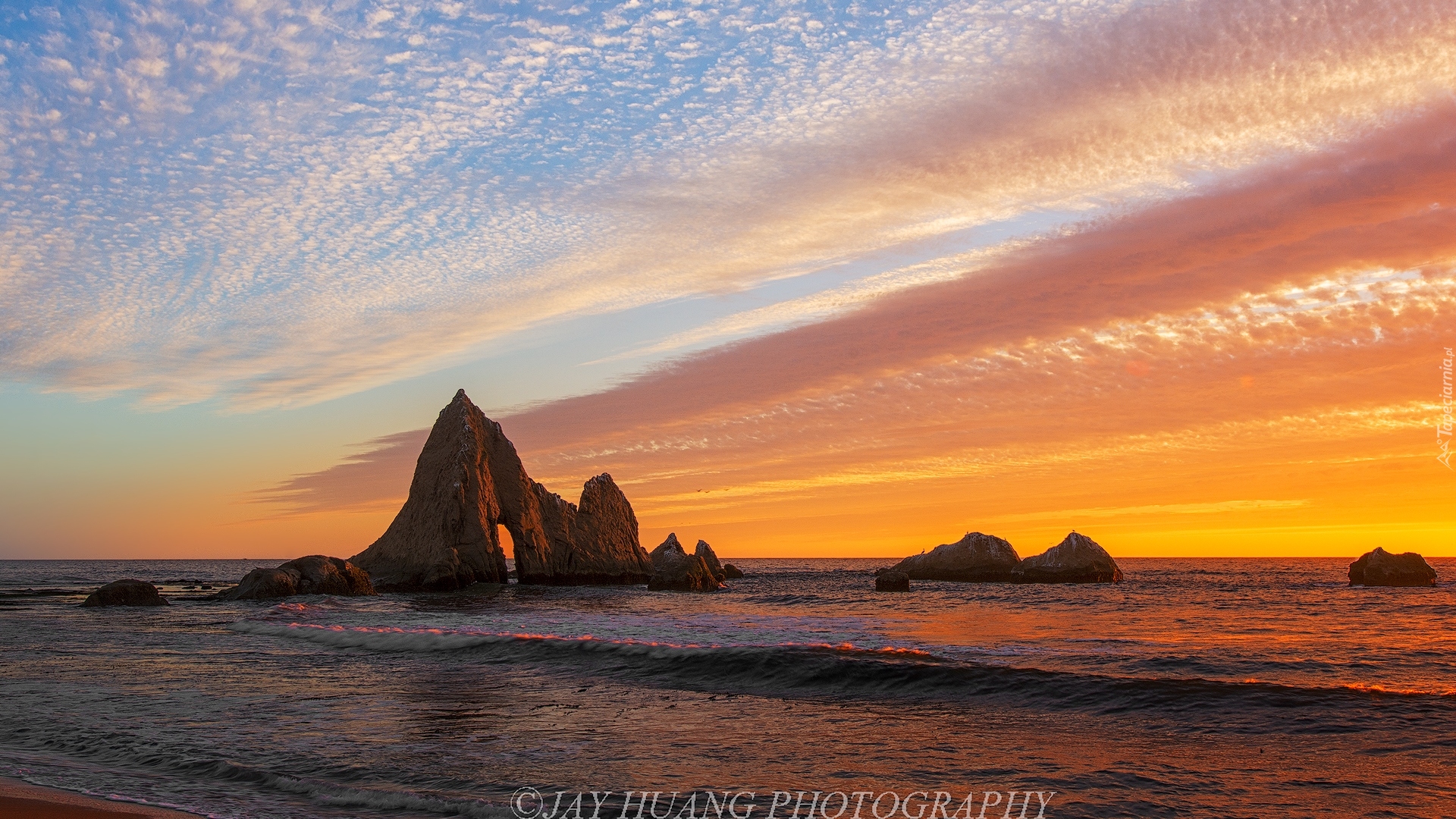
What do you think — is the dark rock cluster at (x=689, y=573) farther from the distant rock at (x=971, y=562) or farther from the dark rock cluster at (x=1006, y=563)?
the distant rock at (x=971, y=562)

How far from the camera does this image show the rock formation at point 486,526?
5628 centimetres

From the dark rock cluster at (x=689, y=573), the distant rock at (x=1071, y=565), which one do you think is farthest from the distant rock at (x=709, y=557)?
the distant rock at (x=1071, y=565)

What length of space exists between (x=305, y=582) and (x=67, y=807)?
44.0 metres

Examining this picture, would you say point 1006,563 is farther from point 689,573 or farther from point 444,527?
point 444,527

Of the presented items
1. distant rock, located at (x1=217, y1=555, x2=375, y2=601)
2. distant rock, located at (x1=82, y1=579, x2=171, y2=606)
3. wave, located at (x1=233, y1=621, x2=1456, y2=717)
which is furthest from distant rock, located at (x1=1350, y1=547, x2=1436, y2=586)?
distant rock, located at (x1=82, y1=579, x2=171, y2=606)

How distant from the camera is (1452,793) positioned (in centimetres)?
855

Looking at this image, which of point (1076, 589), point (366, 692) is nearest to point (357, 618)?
point (366, 692)

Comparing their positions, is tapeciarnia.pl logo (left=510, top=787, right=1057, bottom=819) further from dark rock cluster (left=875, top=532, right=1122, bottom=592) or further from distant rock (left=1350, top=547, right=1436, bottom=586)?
distant rock (left=1350, top=547, right=1436, bottom=586)

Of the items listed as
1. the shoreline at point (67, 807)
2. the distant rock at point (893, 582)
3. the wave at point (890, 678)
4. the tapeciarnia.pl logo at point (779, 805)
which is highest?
the tapeciarnia.pl logo at point (779, 805)

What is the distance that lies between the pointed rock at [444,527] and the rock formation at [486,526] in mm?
55

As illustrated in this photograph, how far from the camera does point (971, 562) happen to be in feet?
215

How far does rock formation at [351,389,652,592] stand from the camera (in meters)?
56.3

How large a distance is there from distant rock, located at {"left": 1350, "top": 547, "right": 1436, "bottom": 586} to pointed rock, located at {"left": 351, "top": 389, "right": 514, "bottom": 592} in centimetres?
5358

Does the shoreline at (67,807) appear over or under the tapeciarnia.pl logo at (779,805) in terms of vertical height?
under
